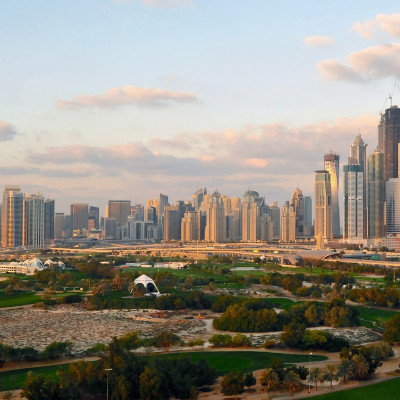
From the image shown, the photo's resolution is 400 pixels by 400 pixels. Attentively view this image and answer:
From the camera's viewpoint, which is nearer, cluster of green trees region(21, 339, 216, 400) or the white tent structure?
cluster of green trees region(21, 339, 216, 400)

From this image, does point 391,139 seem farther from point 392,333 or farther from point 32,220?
point 392,333

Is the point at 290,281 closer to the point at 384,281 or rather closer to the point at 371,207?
the point at 384,281

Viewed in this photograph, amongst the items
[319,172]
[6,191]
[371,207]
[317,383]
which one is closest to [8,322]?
[317,383]

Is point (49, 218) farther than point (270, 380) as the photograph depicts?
Yes

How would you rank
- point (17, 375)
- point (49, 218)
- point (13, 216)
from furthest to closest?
point (49, 218), point (13, 216), point (17, 375)

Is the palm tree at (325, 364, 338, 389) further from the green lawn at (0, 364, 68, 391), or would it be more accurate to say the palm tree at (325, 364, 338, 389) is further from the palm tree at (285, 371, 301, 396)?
the green lawn at (0, 364, 68, 391)

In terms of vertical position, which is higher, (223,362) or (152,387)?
(152,387)

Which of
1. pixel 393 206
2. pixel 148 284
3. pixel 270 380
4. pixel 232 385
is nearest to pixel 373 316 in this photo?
pixel 148 284

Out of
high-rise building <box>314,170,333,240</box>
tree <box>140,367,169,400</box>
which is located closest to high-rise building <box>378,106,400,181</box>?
high-rise building <box>314,170,333,240</box>
